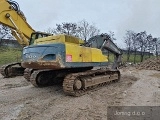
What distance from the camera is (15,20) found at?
477 inches

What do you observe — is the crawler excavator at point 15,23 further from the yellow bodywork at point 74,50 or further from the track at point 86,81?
the track at point 86,81

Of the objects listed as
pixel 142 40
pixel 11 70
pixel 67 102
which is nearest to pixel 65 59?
pixel 67 102

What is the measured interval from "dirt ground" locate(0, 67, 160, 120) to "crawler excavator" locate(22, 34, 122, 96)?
341 millimetres

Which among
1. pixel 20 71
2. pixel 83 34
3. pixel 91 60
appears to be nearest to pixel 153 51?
pixel 83 34

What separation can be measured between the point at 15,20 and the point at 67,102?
6158 mm

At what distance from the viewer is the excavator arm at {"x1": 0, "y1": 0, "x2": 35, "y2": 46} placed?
11.6 metres

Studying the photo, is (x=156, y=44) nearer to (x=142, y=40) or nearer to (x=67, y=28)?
(x=142, y=40)

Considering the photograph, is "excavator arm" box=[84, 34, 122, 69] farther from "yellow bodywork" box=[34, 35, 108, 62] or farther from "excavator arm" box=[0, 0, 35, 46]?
"excavator arm" box=[0, 0, 35, 46]

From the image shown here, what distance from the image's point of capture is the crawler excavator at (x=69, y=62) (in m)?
7.87

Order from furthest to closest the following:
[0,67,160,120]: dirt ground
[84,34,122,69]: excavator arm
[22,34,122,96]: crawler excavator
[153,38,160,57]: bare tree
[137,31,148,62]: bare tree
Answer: [153,38,160,57]: bare tree, [137,31,148,62]: bare tree, [84,34,122,69]: excavator arm, [22,34,122,96]: crawler excavator, [0,67,160,120]: dirt ground

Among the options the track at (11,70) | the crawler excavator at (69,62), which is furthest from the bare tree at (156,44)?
the crawler excavator at (69,62)

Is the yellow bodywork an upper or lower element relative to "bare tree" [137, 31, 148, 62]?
lower

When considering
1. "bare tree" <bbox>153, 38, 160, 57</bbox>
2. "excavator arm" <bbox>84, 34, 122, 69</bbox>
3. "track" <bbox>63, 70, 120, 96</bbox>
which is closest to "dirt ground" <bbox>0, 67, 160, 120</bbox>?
"track" <bbox>63, 70, 120, 96</bbox>

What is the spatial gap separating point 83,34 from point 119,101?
3104 centimetres
